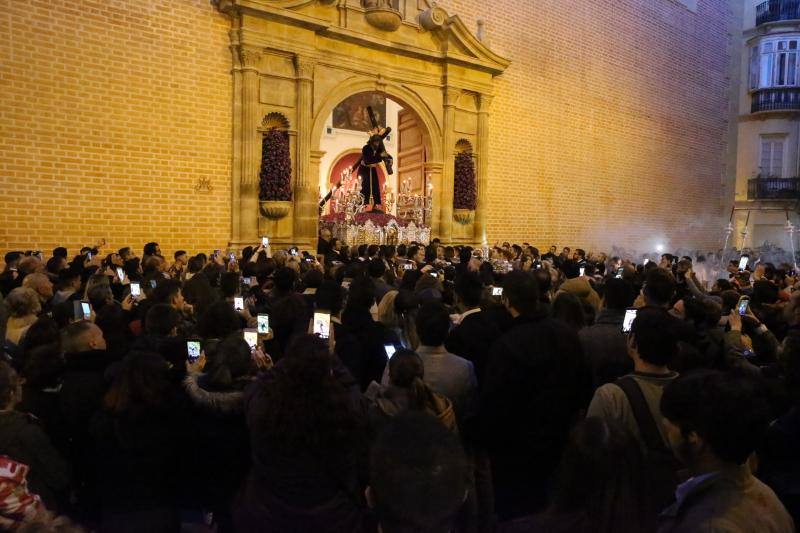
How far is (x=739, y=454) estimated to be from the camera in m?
1.86

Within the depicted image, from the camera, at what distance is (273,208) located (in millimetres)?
13703

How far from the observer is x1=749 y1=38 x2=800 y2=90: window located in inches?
1101

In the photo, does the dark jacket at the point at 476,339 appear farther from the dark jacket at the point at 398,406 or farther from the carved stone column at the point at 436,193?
the carved stone column at the point at 436,193

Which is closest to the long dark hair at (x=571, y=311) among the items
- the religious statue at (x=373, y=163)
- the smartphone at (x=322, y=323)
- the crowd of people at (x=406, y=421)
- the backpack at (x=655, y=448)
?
the crowd of people at (x=406, y=421)

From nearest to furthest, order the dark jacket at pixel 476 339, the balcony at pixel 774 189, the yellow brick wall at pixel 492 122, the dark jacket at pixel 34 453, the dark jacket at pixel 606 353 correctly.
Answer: the dark jacket at pixel 34 453 → the dark jacket at pixel 606 353 → the dark jacket at pixel 476 339 → the yellow brick wall at pixel 492 122 → the balcony at pixel 774 189

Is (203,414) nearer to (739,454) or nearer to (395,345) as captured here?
(395,345)

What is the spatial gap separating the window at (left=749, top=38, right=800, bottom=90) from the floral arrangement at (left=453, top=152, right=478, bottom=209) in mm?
19457

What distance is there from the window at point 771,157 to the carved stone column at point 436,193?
19.9 m

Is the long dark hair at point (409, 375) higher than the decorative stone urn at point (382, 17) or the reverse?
the reverse

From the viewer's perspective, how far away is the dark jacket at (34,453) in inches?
102

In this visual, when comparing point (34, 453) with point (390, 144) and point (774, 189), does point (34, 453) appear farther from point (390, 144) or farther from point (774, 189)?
point (774, 189)

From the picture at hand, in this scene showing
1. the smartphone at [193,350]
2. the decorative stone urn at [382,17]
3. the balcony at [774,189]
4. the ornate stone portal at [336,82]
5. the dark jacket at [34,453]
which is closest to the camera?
the dark jacket at [34,453]

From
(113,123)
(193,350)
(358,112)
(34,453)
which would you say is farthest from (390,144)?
(34,453)

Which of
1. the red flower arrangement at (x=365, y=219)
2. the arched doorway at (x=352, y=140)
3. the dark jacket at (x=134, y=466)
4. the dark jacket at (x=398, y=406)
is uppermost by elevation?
the arched doorway at (x=352, y=140)
